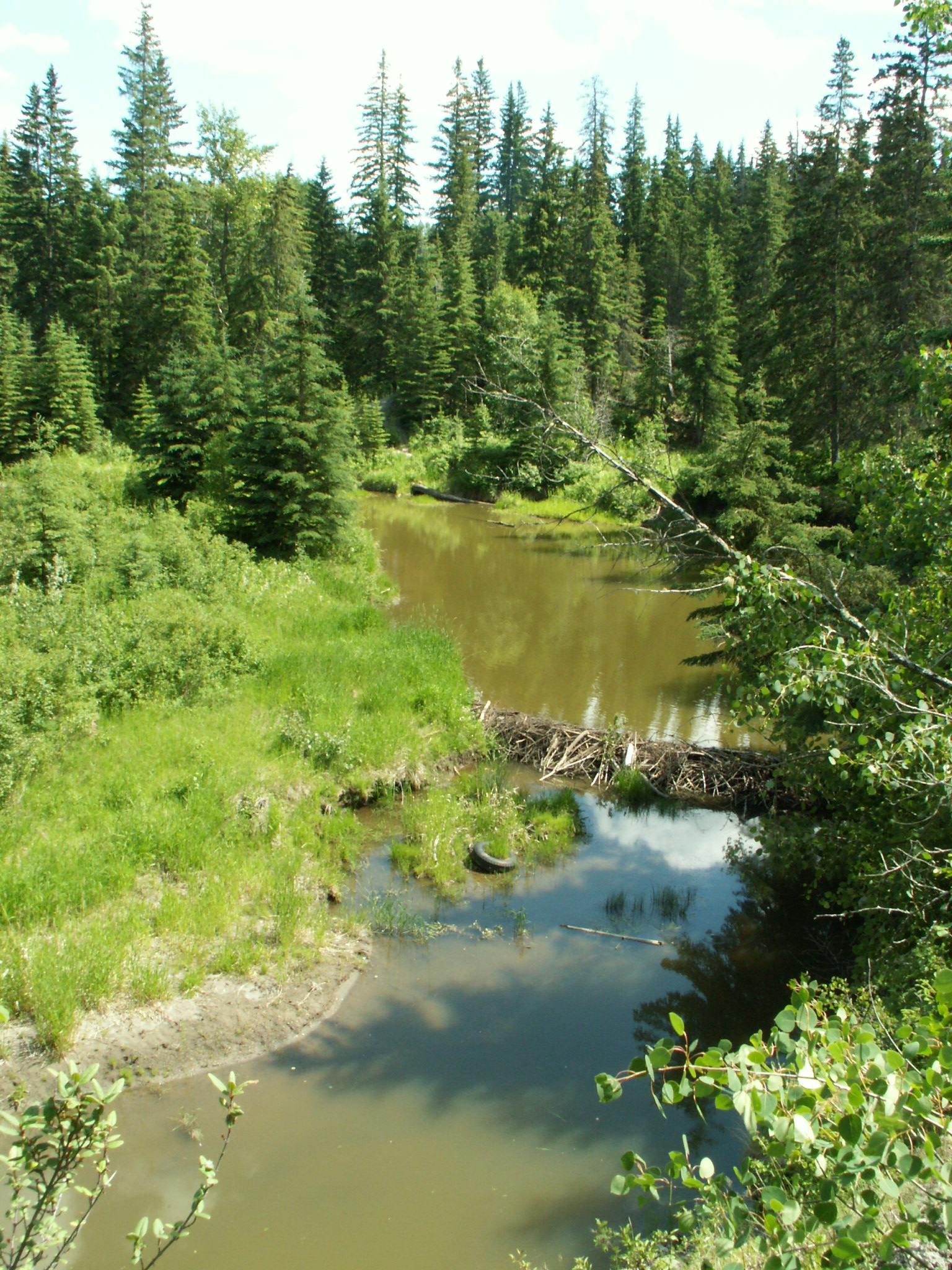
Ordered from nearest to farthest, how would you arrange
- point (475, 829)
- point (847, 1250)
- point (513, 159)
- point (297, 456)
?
point (847, 1250) < point (475, 829) < point (297, 456) < point (513, 159)

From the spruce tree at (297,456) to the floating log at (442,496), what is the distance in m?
Answer: 20.9

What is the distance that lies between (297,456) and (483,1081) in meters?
15.3

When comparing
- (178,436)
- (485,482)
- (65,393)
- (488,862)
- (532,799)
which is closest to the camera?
(488,862)

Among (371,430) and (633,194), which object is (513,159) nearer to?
(633,194)

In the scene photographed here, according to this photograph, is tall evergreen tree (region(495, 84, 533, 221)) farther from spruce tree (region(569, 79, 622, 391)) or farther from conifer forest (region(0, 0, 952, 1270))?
conifer forest (region(0, 0, 952, 1270))

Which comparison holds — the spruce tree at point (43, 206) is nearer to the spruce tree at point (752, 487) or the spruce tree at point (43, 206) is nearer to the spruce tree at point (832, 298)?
the spruce tree at point (832, 298)

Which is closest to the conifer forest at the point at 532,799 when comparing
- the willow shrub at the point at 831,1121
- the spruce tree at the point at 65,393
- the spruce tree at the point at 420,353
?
the willow shrub at the point at 831,1121

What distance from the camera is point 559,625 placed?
798 inches

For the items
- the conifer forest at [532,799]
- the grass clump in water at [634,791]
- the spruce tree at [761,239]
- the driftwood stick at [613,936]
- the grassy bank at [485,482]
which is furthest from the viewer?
the spruce tree at [761,239]

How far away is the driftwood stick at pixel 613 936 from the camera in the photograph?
8.11 meters

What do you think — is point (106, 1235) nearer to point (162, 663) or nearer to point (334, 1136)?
point (334, 1136)

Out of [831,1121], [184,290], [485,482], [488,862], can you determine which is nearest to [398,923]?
[488,862]

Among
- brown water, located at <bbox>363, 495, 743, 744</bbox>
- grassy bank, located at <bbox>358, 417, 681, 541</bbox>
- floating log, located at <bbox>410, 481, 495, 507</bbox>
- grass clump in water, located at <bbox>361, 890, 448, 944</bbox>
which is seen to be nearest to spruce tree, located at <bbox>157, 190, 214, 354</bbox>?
grassy bank, located at <bbox>358, 417, 681, 541</bbox>

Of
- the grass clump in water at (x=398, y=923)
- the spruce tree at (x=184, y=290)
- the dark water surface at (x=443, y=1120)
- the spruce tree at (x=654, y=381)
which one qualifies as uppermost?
the spruce tree at (x=184, y=290)
